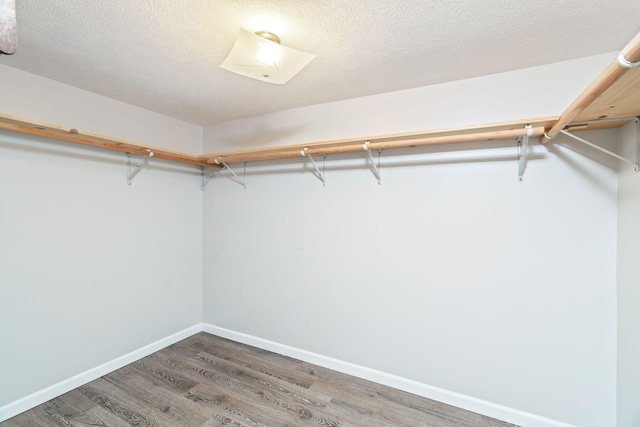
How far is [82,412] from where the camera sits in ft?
6.21

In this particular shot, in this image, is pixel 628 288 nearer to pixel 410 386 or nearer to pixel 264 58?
pixel 410 386

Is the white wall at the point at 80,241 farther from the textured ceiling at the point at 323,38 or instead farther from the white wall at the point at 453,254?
the white wall at the point at 453,254

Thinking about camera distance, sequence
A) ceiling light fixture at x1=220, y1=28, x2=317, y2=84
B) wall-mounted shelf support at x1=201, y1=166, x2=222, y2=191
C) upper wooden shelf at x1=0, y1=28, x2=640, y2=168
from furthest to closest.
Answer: wall-mounted shelf support at x1=201, y1=166, x2=222, y2=191 → ceiling light fixture at x1=220, y1=28, x2=317, y2=84 → upper wooden shelf at x1=0, y1=28, x2=640, y2=168

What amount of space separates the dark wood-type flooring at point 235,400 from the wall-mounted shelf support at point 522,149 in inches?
64.6

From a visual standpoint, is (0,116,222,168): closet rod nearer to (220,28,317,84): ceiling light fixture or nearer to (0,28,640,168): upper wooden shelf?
(0,28,640,168): upper wooden shelf

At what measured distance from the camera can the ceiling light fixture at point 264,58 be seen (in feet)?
4.11

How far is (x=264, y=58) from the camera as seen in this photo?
1.35 meters

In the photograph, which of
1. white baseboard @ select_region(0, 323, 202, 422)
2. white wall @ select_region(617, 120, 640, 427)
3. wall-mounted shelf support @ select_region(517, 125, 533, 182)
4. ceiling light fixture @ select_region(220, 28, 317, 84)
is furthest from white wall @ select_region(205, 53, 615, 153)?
white baseboard @ select_region(0, 323, 202, 422)

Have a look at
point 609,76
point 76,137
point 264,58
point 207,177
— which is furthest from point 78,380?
point 609,76

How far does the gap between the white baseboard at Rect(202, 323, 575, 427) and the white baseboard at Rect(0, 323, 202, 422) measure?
0.67m

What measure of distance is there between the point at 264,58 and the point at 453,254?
173 cm

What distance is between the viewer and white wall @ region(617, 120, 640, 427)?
1.46 metres

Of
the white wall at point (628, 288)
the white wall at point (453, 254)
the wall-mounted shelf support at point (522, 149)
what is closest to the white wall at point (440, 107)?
the white wall at point (453, 254)

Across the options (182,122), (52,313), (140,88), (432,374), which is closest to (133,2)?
(140,88)
